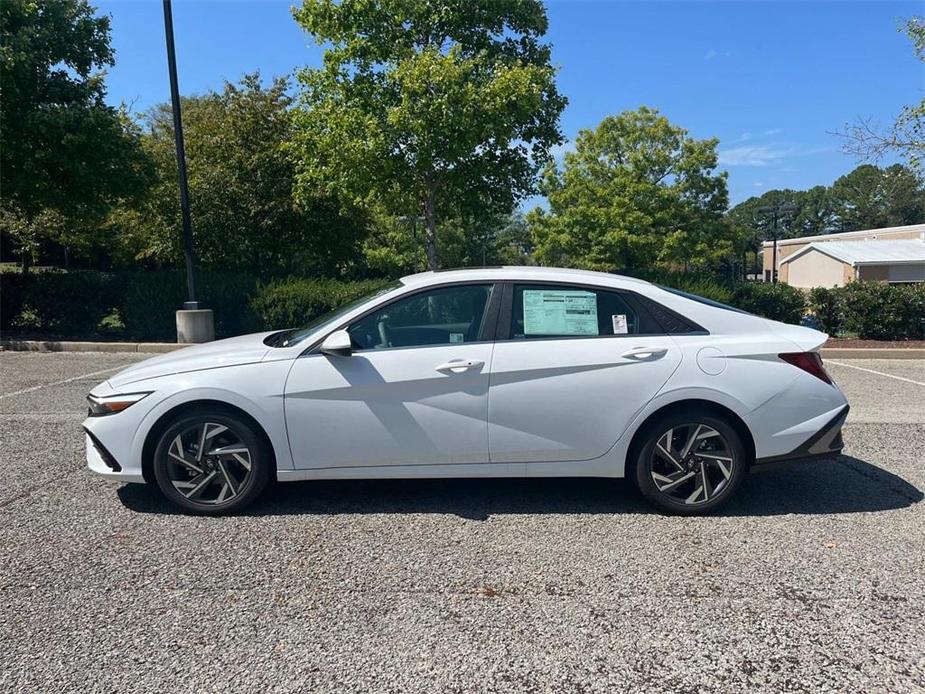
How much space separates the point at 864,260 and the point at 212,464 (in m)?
45.5

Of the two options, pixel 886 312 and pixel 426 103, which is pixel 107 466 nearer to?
pixel 426 103

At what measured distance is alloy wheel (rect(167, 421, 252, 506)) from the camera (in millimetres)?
3936

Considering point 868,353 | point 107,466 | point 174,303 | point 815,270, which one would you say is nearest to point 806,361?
point 107,466

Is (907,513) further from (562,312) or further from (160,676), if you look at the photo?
(160,676)

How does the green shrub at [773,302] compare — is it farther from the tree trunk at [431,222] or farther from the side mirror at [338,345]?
the side mirror at [338,345]

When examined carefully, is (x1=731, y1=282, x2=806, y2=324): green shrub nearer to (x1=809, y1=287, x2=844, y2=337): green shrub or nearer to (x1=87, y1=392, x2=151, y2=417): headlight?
(x1=809, y1=287, x2=844, y2=337): green shrub

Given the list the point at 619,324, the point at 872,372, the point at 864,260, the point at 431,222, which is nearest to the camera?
the point at 619,324

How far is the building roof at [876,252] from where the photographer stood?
40.5 m

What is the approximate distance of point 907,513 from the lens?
414cm

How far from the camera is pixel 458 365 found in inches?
154

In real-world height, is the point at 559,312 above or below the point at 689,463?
above

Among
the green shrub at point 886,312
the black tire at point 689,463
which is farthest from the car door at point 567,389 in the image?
the green shrub at point 886,312

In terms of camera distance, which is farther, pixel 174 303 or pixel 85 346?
pixel 174 303

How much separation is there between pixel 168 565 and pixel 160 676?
3.17 feet
